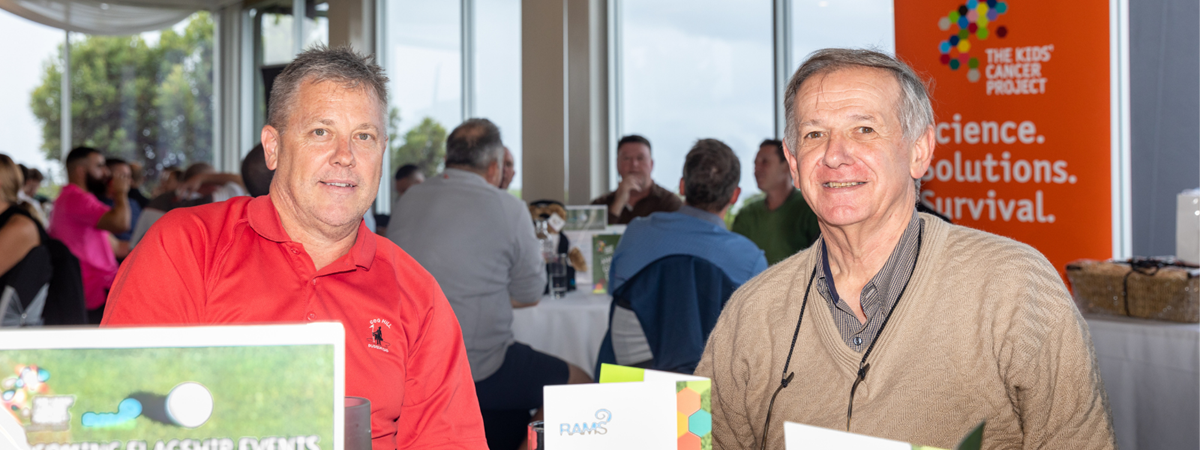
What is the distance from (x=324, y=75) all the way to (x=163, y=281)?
41 cm

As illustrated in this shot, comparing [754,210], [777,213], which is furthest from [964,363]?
[754,210]

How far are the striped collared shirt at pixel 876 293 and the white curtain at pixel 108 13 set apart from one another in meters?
11.1

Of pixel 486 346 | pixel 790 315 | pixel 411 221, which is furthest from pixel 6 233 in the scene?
pixel 790 315

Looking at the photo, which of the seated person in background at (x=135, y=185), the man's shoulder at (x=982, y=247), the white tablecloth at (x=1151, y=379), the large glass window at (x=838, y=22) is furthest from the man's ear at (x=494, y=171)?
the seated person in background at (x=135, y=185)

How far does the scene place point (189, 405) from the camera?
0.63 metres

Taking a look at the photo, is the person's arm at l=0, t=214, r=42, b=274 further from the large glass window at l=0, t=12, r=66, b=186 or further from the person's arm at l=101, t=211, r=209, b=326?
the large glass window at l=0, t=12, r=66, b=186

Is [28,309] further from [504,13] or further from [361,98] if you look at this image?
[504,13]

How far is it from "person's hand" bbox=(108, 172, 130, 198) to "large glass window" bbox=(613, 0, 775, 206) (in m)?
3.81

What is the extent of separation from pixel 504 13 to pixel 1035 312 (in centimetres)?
687

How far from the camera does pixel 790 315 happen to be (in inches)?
54.4

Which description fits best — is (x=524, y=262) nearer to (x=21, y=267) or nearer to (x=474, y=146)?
(x=474, y=146)

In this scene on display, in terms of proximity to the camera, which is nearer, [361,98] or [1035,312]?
[1035,312]

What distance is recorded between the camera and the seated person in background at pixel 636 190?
522cm

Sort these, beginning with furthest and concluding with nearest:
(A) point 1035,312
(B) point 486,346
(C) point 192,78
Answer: (C) point 192,78
(B) point 486,346
(A) point 1035,312
